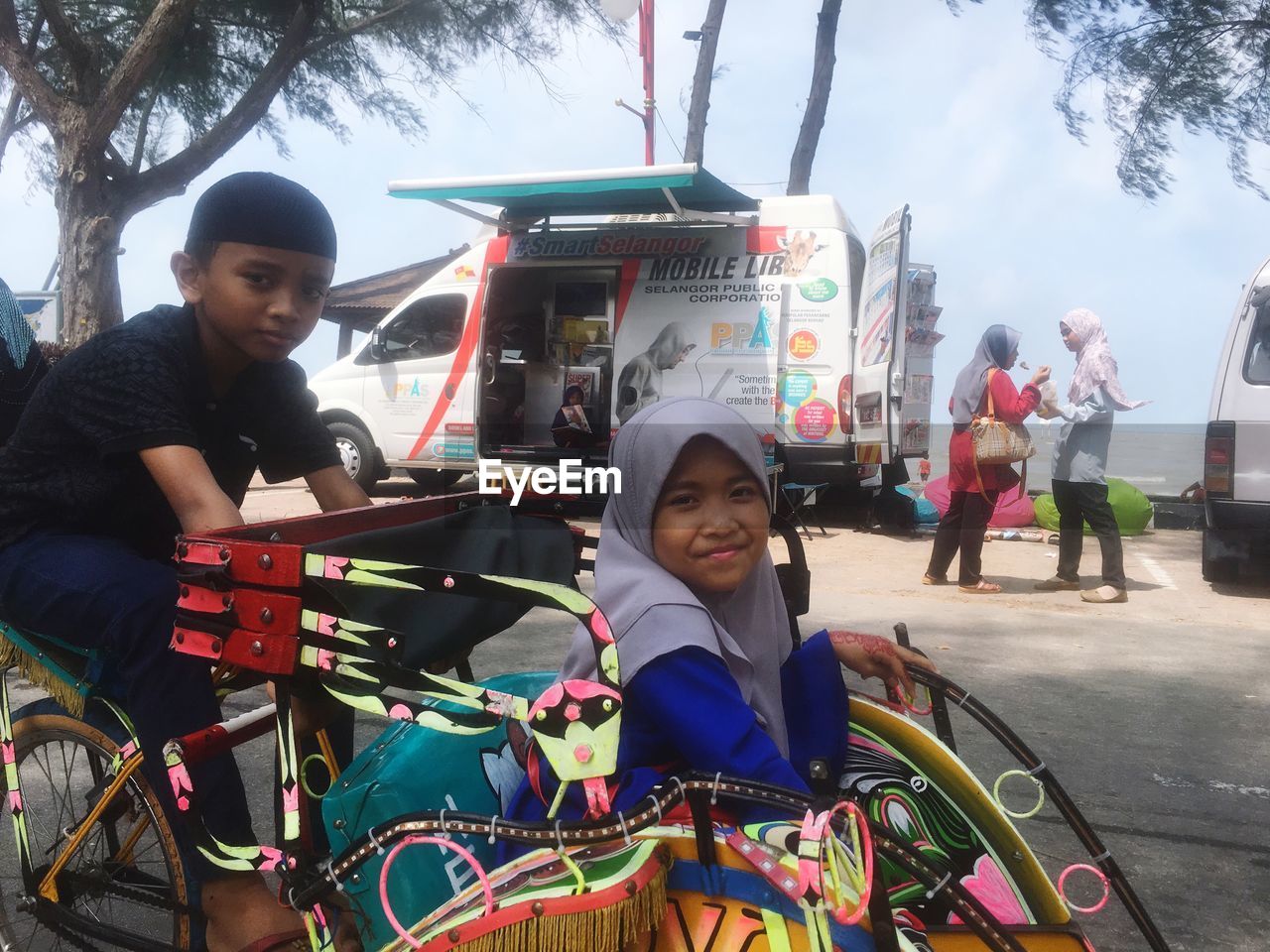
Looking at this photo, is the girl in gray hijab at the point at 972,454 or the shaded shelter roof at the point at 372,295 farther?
the shaded shelter roof at the point at 372,295

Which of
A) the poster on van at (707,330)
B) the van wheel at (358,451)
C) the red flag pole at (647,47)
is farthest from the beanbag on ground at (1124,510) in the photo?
the van wheel at (358,451)

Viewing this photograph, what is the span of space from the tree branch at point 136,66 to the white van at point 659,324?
9.37 feet

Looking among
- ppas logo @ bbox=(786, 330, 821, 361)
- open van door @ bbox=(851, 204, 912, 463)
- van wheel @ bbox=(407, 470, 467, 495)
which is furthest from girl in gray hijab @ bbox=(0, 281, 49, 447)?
van wheel @ bbox=(407, 470, 467, 495)

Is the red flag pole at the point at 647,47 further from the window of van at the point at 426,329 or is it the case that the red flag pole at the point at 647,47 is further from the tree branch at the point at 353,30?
the window of van at the point at 426,329

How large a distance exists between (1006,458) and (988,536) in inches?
119

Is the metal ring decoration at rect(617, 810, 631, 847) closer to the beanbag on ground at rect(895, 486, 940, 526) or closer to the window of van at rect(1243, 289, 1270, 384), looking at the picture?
the window of van at rect(1243, 289, 1270, 384)

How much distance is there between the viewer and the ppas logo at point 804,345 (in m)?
8.64

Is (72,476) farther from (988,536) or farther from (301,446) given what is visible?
(988,536)

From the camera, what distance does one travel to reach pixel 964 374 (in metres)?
6.84

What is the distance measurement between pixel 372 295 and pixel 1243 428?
16365 mm

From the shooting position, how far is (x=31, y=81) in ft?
30.2

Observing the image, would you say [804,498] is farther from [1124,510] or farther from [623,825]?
[623,825]

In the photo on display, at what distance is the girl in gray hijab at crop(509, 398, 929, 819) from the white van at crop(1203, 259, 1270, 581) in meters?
5.61

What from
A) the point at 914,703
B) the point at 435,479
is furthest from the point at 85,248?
the point at 914,703
